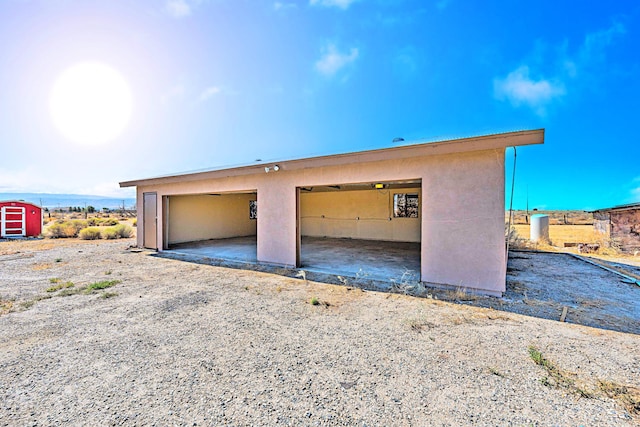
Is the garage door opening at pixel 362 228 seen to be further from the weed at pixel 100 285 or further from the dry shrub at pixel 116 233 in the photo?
the dry shrub at pixel 116 233

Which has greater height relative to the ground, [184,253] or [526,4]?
[526,4]

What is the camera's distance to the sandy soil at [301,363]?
2143 millimetres

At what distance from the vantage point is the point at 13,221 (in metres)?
15.1

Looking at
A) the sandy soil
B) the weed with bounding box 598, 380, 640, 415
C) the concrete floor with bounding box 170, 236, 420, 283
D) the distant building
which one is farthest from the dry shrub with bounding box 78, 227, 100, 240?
the distant building

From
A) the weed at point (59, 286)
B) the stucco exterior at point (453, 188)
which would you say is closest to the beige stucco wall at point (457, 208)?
the stucco exterior at point (453, 188)

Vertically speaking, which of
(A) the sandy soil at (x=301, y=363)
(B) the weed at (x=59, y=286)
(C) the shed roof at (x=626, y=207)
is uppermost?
(C) the shed roof at (x=626, y=207)

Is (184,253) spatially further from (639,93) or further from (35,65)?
(639,93)

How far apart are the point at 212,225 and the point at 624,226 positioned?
17.4 meters

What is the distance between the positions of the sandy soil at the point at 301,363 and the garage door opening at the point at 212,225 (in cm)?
497

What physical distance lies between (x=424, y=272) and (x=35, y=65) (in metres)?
13.6

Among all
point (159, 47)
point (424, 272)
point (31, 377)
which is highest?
point (159, 47)

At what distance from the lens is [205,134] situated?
14.9m

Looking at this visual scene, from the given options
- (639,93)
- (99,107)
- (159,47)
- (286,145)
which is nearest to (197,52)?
(159,47)

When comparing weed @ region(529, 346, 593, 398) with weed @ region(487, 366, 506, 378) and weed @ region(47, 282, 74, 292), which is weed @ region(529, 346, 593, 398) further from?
weed @ region(47, 282, 74, 292)
